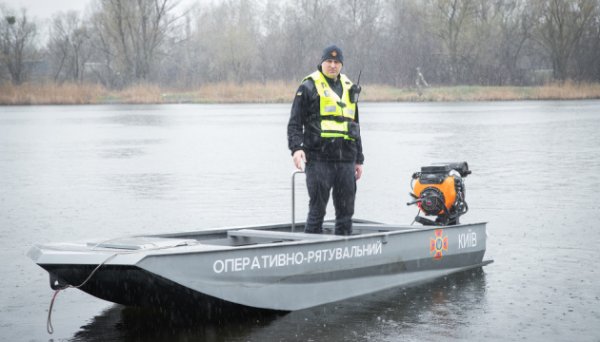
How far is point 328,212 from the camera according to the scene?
12.0m

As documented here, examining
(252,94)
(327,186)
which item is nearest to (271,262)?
(327,186)

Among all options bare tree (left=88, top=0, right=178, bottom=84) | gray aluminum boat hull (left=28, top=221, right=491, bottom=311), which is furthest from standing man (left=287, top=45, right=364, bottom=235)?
bare tree (left=88, top=0, right=178, bottom=84)

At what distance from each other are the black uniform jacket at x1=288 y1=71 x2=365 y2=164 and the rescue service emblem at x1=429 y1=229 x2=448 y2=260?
44.8 inches

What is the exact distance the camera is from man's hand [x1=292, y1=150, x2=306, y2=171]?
7031 millimetres

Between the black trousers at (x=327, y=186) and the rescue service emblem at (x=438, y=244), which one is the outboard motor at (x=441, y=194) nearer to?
the rescue service emblem at (x=438, y=244)

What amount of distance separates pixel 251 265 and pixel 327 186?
1.21 metres

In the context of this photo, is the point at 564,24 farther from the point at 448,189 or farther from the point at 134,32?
the point at 448,189

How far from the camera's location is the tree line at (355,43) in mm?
59375

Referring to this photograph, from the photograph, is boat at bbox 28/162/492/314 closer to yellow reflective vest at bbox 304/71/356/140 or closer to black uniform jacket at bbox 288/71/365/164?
black uniform jacket at bbox 288/71/365/164

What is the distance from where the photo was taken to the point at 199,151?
2192cm

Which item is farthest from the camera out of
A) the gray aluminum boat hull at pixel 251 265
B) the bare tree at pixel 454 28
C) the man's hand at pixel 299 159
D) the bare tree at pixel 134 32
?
the bare tree at pixel 134 32

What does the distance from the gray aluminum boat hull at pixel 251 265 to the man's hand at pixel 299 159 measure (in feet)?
1.86

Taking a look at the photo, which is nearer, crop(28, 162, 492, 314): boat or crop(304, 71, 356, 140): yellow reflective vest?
crop(28, 162, 492, 314): boat

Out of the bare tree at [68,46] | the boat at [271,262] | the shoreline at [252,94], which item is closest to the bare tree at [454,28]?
the shoreline at [252,94]
